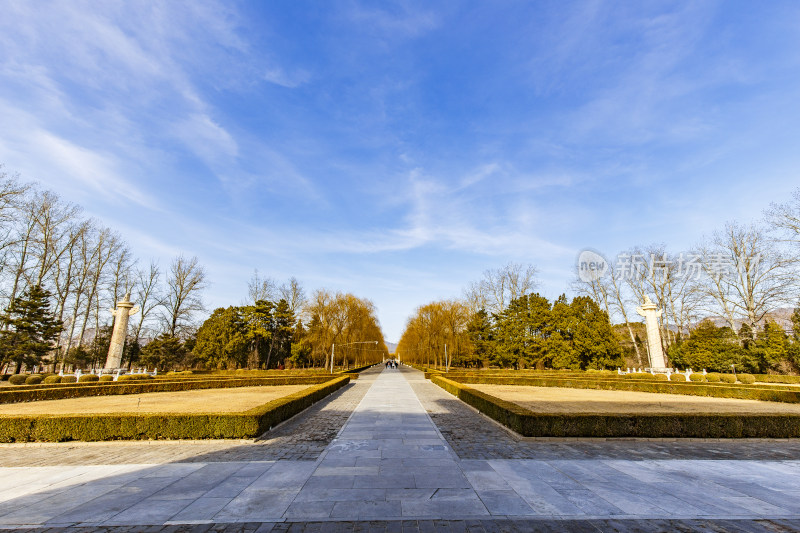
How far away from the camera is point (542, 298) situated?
45938mm

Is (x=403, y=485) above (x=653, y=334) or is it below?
below

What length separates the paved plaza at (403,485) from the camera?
15.2 feet

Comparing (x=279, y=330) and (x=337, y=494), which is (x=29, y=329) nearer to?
(x=279, y=330)

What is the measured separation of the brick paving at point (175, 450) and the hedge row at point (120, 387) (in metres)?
12.5

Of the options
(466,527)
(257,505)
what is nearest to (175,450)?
(257,505)

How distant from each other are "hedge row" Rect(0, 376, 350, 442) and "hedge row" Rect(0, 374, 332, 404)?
39.8 feet

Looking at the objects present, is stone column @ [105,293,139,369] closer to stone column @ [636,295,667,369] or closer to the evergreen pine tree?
the evergreen pine tree

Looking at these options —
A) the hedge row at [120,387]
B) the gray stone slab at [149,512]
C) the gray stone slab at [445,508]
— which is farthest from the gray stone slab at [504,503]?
the hedge row at [120,387]

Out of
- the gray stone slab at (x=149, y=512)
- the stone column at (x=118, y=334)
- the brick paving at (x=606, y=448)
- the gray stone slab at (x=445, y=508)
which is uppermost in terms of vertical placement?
the stone column at (x=118, y=334)

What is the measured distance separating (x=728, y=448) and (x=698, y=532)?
641 centimetres

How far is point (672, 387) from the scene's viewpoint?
21828 mm

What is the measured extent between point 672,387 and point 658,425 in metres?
16.5

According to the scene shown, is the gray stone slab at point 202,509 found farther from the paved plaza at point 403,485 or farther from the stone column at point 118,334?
the stone column at point 118,334

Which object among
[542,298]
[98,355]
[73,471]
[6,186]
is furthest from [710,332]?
[98,355]
